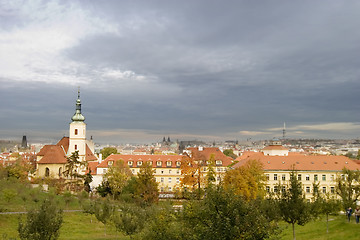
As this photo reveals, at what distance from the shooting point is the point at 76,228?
41.6m

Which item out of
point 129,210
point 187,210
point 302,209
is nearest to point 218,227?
point 187,210

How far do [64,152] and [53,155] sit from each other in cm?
429

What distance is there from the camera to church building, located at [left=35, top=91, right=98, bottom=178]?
279 ft

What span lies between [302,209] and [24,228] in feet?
67.9

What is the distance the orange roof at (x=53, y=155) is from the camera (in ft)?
281

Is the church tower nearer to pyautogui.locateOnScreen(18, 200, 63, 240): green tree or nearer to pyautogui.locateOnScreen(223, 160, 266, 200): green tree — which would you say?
pyautogui.locateOnScreen(223, 160, 266, 200): green tree

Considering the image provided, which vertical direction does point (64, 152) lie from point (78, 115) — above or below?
below

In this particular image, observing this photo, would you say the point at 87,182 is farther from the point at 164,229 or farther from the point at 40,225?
the point at 164,229

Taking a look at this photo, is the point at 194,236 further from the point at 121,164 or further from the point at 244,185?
the point at 121,164

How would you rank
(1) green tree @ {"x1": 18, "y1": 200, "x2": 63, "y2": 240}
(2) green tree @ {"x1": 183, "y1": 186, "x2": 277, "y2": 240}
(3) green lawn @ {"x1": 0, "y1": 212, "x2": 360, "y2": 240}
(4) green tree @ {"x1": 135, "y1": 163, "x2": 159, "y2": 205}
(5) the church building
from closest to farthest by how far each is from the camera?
1. (2) green tree @ {"x1": 183, "y1": 186, "x2": 277, "y2": 240}
2. (1) green tree @ {"x1": 18, "y1": 200, "x2": 63, "y2": 240}
3. (3) green lawn @ {"x1": 0, "y1": 212, "x2": 360, "y2": 240}
4. (4) green tree @ {"x1": 135, "y1": 163, "x2": 159, "y2": 205}
5. (5) the church building

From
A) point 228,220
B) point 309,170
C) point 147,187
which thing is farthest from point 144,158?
point 228,220

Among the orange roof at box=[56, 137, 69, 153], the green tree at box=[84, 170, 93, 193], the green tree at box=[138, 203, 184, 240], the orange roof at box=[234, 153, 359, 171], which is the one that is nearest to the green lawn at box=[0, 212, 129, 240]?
the green tree at box=[138, 203, 184, 240]

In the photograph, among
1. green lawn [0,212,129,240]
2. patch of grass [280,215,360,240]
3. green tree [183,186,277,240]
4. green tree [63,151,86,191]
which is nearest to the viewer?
green tree [183,186,277,240]

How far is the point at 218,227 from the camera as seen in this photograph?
15023mm
